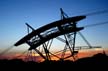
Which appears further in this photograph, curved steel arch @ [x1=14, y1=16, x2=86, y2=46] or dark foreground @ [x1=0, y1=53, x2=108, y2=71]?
curved steel arch @ [x1=14, y1=16, x2=86, y2=46]

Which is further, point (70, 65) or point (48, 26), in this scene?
point (48, 26)

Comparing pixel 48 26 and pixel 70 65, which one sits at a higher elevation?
pixel 48 26

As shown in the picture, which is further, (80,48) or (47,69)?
(80,48)

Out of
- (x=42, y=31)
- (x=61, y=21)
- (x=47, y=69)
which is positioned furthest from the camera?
(x=42, y=31)

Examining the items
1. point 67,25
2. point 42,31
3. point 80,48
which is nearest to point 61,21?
→ point 67,25

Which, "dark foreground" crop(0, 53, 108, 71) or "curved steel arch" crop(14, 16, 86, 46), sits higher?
"curved steel arch" crop(14, 16, 86, 46)

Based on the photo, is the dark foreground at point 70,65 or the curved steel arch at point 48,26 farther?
the curved steel arch at point 48,26

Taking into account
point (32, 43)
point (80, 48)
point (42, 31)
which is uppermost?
point (42, 31)

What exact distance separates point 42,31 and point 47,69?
9.70m

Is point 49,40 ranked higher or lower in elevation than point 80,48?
higher

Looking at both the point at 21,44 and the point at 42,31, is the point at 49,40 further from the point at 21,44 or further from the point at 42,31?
the point at 21,44

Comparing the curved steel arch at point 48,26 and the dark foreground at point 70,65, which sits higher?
the curved steel arch at point 48,26

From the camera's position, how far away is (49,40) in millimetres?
31406

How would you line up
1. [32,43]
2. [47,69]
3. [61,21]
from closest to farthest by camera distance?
[47,69] < [61,21] < [32,43]
